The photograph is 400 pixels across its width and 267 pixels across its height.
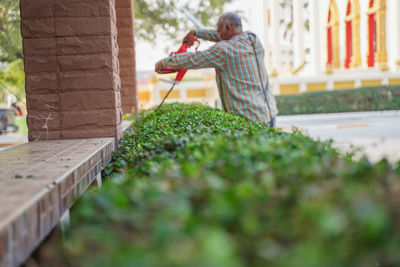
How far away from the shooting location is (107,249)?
104cm

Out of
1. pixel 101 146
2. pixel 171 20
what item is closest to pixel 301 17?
pixel 171 20

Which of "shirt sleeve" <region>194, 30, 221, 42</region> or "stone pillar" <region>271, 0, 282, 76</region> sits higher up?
"stone pillar" <region>271, 0, 282, 76</region>

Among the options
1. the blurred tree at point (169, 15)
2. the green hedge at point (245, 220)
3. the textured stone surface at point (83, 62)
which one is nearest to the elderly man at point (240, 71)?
the textured stone surface at point (83, 62)

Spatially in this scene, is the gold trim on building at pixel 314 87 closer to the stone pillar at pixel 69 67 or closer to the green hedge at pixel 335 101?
the green hedge at pixel 335 101

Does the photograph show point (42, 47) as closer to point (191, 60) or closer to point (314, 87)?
point (191, 60)

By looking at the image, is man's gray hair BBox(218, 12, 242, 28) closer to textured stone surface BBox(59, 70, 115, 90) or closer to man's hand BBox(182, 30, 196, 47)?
man's hand BBox(182, 30, 196, 47)

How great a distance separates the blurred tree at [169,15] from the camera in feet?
55.1

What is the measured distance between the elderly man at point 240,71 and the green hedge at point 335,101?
50.1 feet

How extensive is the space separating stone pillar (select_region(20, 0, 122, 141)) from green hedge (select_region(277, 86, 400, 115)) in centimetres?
1619

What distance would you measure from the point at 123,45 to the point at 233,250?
8.89m

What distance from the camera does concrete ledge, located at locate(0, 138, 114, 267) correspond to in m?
1.45

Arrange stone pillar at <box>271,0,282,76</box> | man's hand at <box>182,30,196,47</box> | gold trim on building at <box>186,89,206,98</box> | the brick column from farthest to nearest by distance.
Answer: stone pillar at <box>271,0,282,76</box>, gold trim on building at <box>186,89,206,98</box>, the brick column, man's hand at <box>182,30,196,47</box>

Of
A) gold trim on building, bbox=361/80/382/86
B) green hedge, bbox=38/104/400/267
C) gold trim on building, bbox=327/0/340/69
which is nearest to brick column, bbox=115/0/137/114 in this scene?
green hedge, bbox=38/104/400/267

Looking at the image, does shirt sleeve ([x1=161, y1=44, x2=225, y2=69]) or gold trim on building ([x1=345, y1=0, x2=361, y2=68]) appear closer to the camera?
shirt sleeve ([x1=161, y1=44, x2=225, y2=69])
